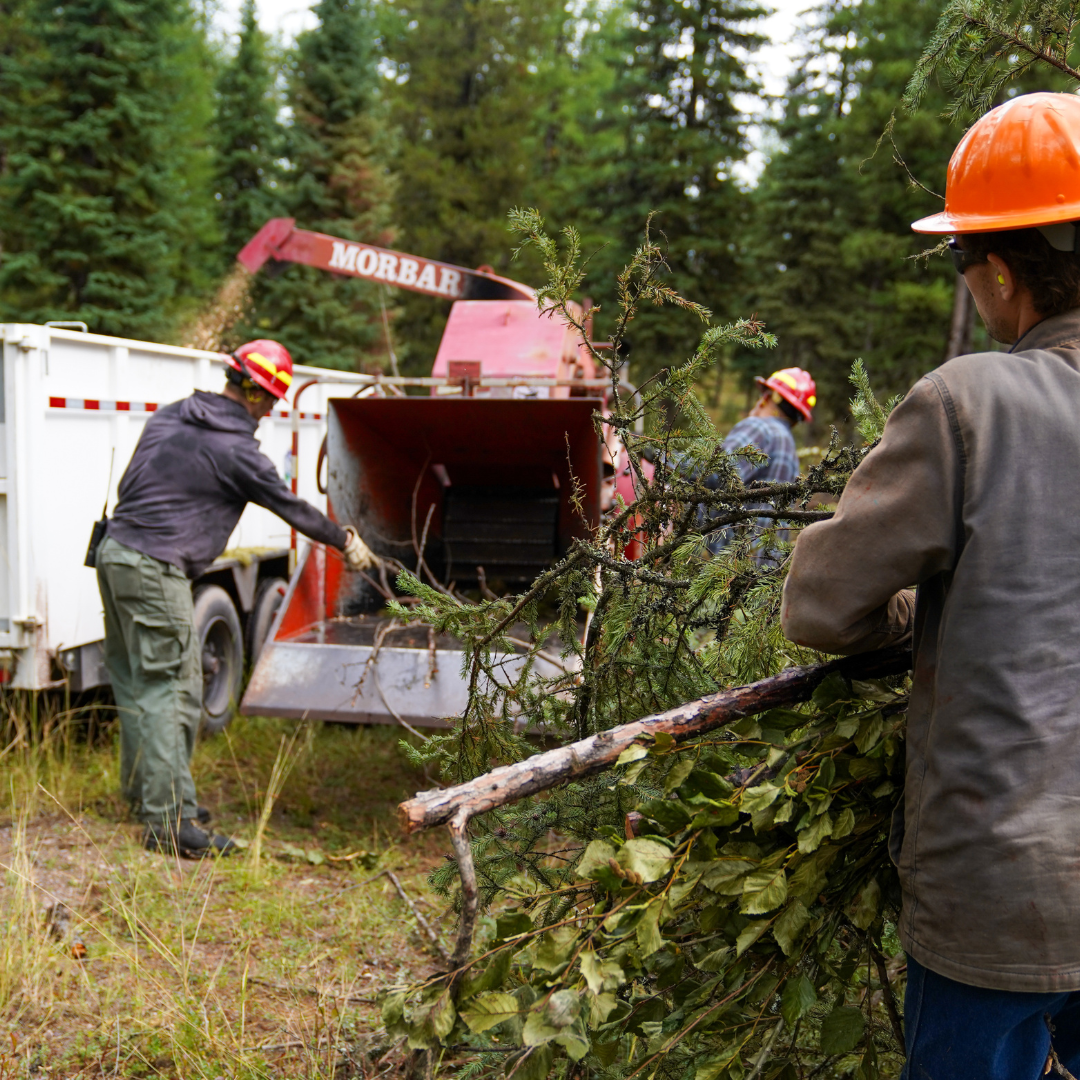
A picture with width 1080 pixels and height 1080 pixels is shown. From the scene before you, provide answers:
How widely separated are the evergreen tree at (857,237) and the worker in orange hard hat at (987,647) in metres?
19.8

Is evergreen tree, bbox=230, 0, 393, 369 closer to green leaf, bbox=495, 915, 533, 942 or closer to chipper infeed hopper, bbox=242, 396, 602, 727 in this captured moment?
chipper infeed hopper, bbox=242, 396, 602, 727

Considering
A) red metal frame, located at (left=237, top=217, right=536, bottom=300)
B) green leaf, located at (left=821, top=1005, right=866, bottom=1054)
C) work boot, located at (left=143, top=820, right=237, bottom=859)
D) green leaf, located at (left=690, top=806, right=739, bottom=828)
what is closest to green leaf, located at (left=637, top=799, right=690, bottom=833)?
green leaf, located at (left=690, top=806, right=739, bottom=828)

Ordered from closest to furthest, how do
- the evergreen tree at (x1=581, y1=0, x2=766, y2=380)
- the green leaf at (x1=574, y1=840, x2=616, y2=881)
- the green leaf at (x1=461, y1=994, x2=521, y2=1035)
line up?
the green leaf at (x1=461, y1=994, x2=521, y2=1035)
the green leaf at (x1=574, y1=840, x2=616, y2=881)
the evergreen tree at (x1=581, y1=0, x2=766, y2=380)

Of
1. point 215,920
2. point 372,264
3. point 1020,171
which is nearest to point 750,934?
point 1020,171

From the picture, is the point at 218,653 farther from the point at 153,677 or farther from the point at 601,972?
the point at 601,972

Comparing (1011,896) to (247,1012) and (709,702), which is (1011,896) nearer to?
(709,702)

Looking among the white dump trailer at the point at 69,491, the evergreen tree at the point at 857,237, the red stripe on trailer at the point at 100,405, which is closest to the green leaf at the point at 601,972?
the white dump trailer at the point at 69,491

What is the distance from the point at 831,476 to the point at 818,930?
0.89 metres

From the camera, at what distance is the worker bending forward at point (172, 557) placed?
4.20 metres

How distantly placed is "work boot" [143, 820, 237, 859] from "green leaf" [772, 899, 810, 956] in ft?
9.43

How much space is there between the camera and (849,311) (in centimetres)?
2222

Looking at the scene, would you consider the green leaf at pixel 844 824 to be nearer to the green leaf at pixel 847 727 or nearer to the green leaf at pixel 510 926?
the green leaf at pixel 847 727

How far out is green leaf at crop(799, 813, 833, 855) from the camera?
5.27 ft

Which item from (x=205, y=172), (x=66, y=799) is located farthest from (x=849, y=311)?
(x=66, y=799)
